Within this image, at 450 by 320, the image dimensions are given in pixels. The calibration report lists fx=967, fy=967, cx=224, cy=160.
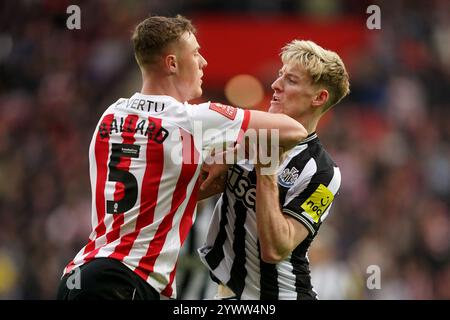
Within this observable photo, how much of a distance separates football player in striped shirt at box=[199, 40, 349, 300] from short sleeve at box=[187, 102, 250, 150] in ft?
1.39

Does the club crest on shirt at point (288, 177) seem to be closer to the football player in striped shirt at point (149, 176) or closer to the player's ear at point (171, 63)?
the football player in striped shirt at point (149, 176)

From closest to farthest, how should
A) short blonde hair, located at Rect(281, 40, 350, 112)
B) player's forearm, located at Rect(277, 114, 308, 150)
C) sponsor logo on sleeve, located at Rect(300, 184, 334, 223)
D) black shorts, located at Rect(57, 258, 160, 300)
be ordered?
black shorts, located at Rect(57, 258, 160, 300) < player's forearm, located at Rect(277, 114, 308, 150) < sponsor logo on sleeve, located at Rect(300, 184, 334, 223) < short blonde hair, located at Rect(281, 40, 350, 112)

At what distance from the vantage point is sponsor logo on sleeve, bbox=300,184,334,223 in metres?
5.33

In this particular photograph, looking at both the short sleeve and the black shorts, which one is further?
the short sleeve

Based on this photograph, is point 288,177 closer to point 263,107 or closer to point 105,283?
point 105,283

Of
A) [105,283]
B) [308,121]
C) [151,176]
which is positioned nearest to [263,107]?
[308,121]

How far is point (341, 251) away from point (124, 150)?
25.3 feet

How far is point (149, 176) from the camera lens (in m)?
4.79

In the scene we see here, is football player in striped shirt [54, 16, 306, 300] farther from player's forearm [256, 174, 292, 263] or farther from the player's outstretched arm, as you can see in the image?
player's forearm [256, 174, 292, 263]

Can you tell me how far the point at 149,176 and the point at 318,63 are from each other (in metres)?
1.29

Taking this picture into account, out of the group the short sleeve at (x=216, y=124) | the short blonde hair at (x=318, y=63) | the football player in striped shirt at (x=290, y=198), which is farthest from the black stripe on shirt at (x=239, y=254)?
the short blonde hair at (x=318, y=63)

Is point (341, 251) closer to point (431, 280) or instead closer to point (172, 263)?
point (431, 280)

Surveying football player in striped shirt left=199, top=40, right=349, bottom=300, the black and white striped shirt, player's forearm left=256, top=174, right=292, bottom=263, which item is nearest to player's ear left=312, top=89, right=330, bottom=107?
football player in striped shirt left=199, top=40, right=349, bottom=300

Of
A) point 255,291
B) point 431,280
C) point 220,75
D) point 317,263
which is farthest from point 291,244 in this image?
point 220,75
